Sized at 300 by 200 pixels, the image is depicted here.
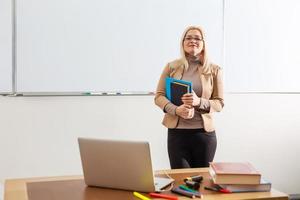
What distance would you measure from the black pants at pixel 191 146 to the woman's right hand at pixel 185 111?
129 mm

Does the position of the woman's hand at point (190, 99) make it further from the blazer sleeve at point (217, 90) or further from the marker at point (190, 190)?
the marker at point (190, 190)

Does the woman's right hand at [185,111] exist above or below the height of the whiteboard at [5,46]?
below

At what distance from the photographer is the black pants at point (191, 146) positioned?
2430 mm

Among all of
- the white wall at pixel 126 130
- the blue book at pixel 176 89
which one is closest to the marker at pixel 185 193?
the blue book at pixel 176 89

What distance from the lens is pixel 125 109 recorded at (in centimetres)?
321

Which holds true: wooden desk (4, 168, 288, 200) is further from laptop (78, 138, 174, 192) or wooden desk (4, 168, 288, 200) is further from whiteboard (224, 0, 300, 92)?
whiteboard (224, 0, 300, 92)

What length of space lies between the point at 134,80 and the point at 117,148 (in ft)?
5.54

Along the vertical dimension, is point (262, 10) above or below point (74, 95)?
above

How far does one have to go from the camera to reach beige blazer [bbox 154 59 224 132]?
245cm

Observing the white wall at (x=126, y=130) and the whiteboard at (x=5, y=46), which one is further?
the white wall at (x=126, y=130)

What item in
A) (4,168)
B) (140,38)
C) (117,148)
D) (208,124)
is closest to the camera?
(117,148)

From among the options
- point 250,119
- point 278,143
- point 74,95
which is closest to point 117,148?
point 74,95

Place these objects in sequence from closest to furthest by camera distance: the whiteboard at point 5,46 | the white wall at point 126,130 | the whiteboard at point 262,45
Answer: the whiteboard at point 5,46 → the white wall at point 126,130 → the whiteboard at point 262,45

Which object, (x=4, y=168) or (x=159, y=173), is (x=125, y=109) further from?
(x=159, y=173)
